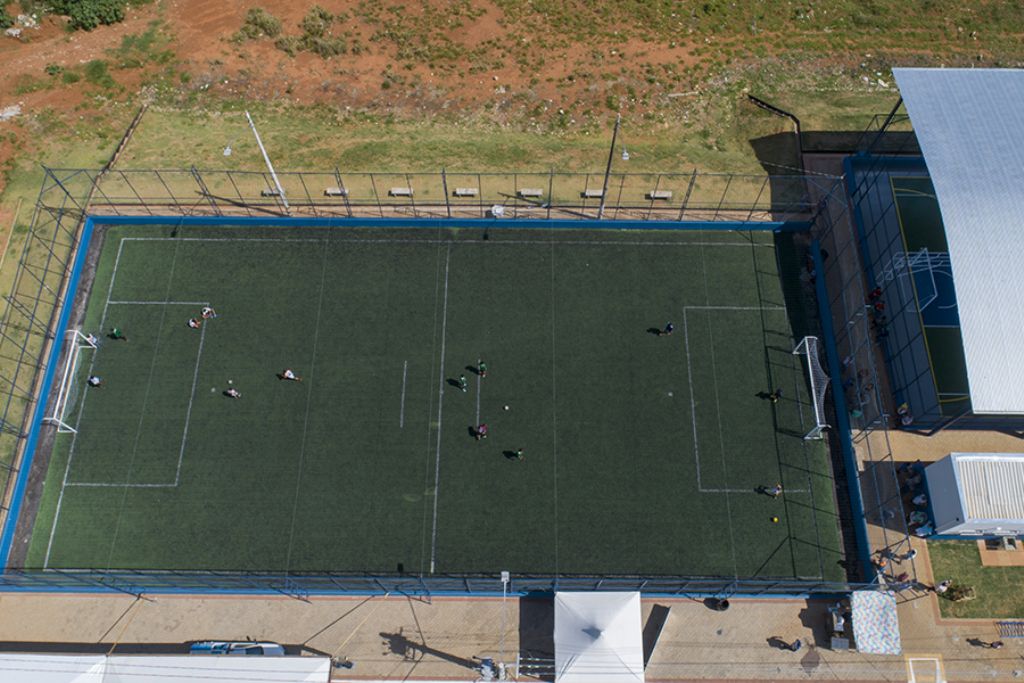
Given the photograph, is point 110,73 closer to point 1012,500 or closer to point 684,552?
point 684,552

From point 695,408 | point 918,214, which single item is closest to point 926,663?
point 695,408

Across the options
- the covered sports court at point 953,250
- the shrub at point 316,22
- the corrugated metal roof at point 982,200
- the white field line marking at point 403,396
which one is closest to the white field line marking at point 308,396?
the white field line marking at point 403,396

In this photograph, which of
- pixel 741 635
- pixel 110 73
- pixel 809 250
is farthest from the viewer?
pixel 110 73

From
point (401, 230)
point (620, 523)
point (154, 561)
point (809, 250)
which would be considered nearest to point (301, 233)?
point (401, 230)

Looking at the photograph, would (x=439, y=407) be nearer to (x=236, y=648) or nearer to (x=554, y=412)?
(x=554, y=412)

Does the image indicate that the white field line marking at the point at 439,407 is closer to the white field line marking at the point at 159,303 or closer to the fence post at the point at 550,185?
the fence post at the point at 550,185
